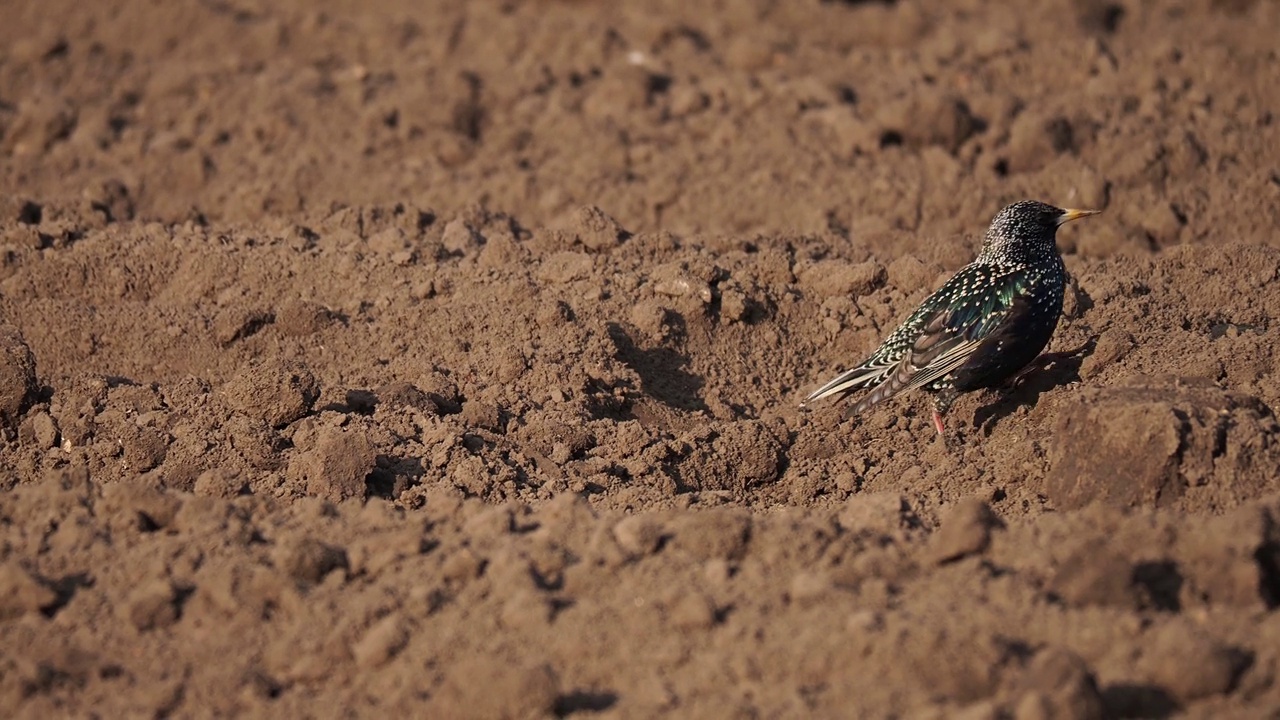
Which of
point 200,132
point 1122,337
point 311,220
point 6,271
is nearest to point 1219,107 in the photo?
point 1122,337

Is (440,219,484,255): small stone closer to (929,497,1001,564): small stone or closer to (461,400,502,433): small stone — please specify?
(461,400,502,433): small stone

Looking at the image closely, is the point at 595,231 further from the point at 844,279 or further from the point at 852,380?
the point at 852,380

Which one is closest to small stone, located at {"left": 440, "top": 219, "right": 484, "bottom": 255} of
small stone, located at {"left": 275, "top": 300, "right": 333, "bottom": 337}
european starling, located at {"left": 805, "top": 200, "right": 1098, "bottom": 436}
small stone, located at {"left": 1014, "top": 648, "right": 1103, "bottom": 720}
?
small stone, located at {"left": 275, "top": 300, "right": 333, "bottom": 337}

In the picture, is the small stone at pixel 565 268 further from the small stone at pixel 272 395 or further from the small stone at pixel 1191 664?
the small stone at pixel 1191 664

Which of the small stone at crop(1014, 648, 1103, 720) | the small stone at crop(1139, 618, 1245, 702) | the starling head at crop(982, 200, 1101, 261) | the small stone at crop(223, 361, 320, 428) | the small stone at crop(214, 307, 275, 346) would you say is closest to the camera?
the small stone at crop(1014, 648, 1103, 720)

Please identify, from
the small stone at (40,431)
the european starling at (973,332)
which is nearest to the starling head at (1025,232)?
the european starling at (973,332)

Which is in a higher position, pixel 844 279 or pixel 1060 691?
pixel 844 279

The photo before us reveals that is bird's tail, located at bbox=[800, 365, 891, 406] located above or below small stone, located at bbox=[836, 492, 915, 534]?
above

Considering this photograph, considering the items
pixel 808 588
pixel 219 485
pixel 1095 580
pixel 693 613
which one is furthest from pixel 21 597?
pixel 1095 580
